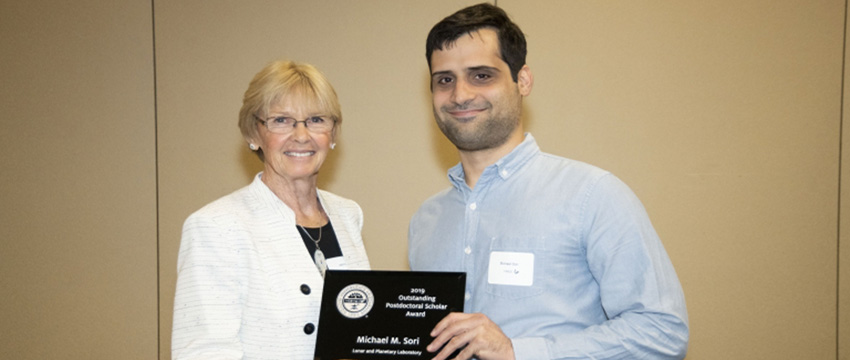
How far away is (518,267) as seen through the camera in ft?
6.14

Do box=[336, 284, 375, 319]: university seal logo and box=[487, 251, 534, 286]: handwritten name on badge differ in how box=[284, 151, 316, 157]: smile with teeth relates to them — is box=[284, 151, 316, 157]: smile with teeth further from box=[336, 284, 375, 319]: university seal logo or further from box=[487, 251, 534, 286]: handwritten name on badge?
box=[487, 251, 534, 286]: handwritten name on badge

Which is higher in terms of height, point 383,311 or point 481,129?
point 481,129

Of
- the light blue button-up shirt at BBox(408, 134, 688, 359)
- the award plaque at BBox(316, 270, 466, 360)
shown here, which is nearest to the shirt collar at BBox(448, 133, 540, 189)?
the light blue button-up shirt at BBox(408, 134, 688, 359)

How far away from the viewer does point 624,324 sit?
1746 millimetres

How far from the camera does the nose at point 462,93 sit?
6.55 ft

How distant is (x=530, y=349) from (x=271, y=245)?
89 centimetres

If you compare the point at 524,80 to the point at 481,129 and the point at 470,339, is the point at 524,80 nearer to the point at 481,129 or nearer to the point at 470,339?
the point at 481,129

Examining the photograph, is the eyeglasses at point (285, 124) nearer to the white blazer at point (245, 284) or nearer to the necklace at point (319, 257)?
the white blazer at point (245, 284)

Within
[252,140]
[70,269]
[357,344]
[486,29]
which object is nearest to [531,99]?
[486,29]

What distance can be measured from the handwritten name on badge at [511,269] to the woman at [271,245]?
59 centimetres

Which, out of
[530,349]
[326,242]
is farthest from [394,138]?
[530,349]

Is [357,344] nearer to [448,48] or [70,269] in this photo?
[448,48]

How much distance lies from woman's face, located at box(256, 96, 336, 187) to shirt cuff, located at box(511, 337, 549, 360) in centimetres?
95

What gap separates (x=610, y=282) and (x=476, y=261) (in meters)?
0.43
